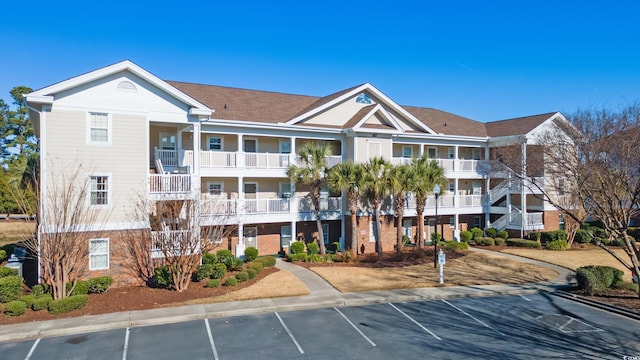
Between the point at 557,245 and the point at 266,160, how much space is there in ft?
69.4

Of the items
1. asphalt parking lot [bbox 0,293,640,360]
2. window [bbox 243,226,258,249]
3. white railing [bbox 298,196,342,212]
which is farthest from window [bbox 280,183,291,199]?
asphalt parking lot [bbox 0,293,640,360]

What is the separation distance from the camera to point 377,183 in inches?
989

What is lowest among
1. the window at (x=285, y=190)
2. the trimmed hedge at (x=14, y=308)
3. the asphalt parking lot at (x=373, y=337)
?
the asphalt parking lot at (x=373, y=337)

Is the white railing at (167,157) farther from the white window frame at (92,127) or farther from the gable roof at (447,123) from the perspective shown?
the gable roof at (447,123)

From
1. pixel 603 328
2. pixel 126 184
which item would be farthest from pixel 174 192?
pixel 603 328

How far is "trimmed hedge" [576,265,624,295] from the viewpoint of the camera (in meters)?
18.0

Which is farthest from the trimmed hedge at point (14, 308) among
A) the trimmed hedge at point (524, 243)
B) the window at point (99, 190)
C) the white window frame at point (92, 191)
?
the trimmed hedge at point (524, 243)

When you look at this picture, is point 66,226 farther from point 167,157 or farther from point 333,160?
point 333,160

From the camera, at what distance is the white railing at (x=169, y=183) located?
771 inches

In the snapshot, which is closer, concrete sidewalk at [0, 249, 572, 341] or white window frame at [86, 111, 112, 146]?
concrete sidewalk at [0, 249, 572, 341]

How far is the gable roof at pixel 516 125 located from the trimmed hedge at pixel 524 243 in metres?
8.17

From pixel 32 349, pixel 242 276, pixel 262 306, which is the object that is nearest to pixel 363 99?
pixel 242 276

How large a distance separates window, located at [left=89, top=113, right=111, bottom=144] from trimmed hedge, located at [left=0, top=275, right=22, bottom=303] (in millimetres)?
6159

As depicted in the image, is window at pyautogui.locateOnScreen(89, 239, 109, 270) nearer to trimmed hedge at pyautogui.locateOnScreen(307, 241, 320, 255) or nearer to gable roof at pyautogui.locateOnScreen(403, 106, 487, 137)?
trimmed hedge at pyautogui.locateOnScreen(307, 241, 320, 255)
